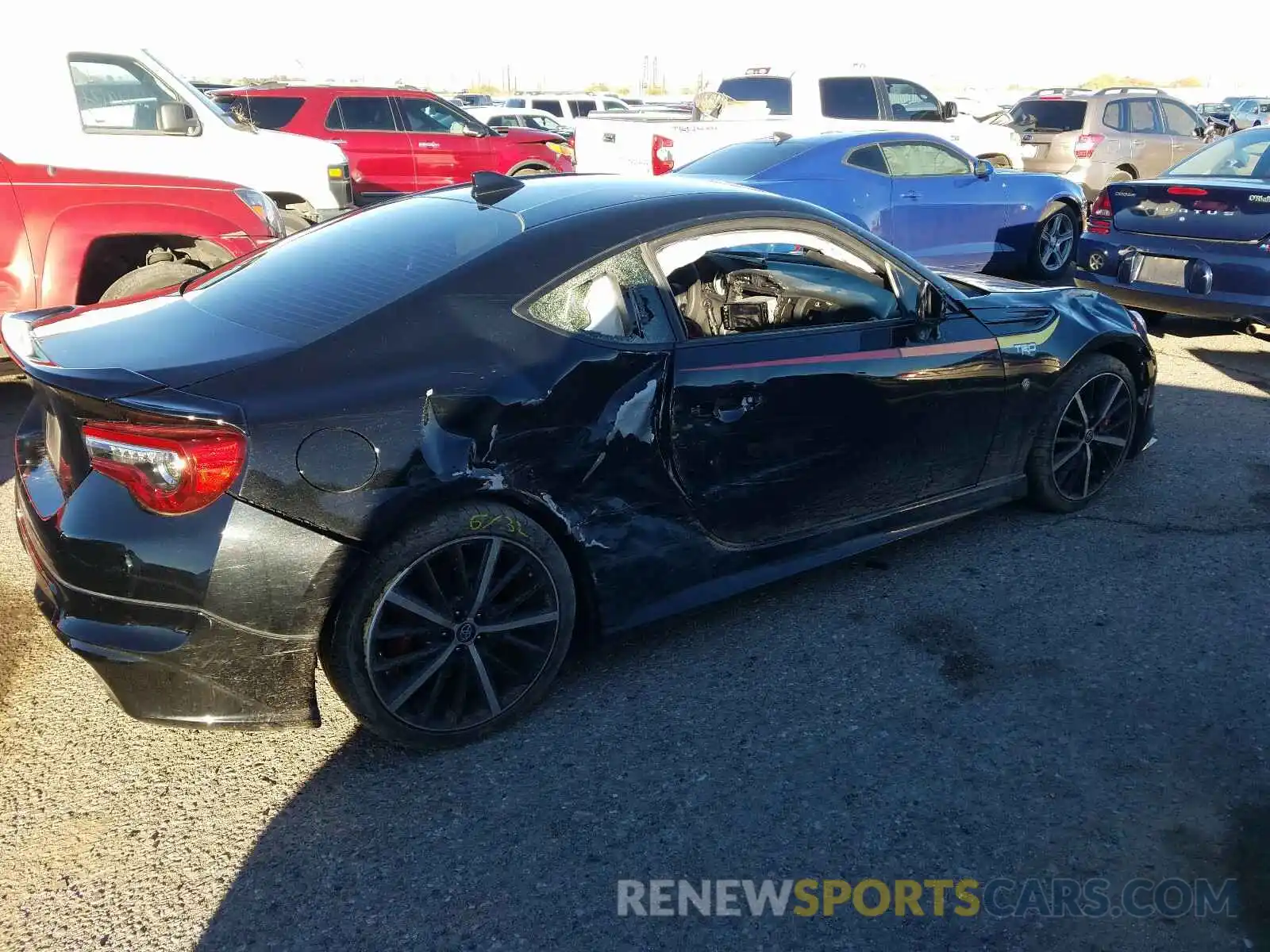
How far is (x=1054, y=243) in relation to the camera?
969 cm

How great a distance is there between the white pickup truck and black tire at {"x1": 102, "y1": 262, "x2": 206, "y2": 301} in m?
5.54

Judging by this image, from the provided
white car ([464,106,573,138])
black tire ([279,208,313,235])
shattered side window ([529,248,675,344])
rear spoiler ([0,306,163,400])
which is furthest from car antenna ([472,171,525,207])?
white car ([464,106,573,138])

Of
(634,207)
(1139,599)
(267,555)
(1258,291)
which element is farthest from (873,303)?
(1258,291)

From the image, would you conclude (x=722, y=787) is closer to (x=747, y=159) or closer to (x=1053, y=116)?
(x=747, y=159)

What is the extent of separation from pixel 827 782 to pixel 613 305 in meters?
1.51

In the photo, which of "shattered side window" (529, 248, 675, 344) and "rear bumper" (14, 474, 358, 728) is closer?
"rear bumper" (14, 474, 358, 728)

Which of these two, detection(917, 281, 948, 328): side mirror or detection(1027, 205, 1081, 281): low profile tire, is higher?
detection(917, 281, 948, 328): side mirror

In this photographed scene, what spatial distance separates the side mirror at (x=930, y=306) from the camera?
146 inches

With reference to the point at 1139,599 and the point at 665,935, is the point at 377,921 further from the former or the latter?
the point at 1139,599

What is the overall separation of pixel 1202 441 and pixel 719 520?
11.6 feet

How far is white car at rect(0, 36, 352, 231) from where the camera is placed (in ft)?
19.0

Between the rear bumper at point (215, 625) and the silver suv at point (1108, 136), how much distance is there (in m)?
12.5

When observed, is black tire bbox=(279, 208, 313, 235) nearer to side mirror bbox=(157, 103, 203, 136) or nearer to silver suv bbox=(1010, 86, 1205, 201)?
side mirror bbox=(157, 103, 203, 136)

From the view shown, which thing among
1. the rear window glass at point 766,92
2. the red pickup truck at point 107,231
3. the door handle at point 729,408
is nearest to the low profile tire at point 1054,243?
the rear window glass at point 766,92
